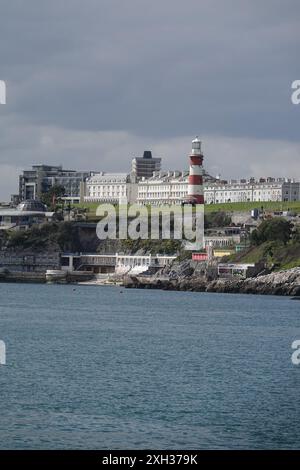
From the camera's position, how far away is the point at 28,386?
33250 mm

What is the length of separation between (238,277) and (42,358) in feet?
183

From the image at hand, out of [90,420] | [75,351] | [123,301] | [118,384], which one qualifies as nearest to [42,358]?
[75,351]

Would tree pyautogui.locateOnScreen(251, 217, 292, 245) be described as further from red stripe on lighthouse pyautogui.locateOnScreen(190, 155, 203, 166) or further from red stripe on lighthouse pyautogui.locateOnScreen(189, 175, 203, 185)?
red stripe on lighthouse pyautogui.locateOnScreen(190, 155, 203, 166)

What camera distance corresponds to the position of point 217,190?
15612cm

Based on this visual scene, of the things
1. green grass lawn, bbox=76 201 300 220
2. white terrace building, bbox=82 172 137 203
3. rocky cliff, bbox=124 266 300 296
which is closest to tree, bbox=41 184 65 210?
green grass lawn, bbox=76 201 300 220

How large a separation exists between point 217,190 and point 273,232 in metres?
54.1

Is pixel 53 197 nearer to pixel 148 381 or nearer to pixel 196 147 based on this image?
pixel 196 147

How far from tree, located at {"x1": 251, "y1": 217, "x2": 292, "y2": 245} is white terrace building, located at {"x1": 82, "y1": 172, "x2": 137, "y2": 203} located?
187 ft
